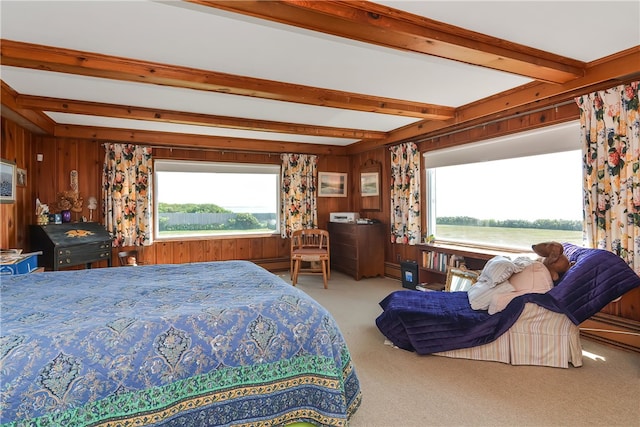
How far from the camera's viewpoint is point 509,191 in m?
4.16

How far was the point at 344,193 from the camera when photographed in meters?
6.86

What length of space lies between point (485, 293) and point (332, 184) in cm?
421

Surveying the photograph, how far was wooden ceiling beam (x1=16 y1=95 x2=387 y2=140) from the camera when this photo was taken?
11.9ft

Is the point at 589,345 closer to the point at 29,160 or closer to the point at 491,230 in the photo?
the point at 491,230

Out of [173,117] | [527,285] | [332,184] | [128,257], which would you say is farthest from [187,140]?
[527,285]

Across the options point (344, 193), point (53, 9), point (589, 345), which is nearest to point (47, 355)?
point (53, 9)

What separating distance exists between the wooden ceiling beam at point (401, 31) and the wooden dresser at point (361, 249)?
344cm

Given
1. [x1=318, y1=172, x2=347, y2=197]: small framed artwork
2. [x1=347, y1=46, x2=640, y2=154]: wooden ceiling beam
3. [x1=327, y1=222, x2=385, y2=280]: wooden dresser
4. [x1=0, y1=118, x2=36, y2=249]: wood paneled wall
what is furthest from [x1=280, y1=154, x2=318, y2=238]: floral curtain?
[x1=0, y1=118, x2=36, y2=249]: wood paneled wall

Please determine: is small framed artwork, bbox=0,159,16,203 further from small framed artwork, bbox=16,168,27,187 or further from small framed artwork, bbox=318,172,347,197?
small framed artwork, bbox=318,172,347,197

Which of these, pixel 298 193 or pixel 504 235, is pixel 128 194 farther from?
pixel 504 235

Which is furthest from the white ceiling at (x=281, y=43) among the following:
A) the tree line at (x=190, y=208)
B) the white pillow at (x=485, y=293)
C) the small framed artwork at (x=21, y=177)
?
the tree line at (x=190, y=208)

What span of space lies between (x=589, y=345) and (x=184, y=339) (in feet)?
11.2

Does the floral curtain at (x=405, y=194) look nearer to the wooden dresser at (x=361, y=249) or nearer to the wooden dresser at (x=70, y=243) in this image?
the wooden dresser at (x=361, y=249)

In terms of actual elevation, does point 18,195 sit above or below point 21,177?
below
